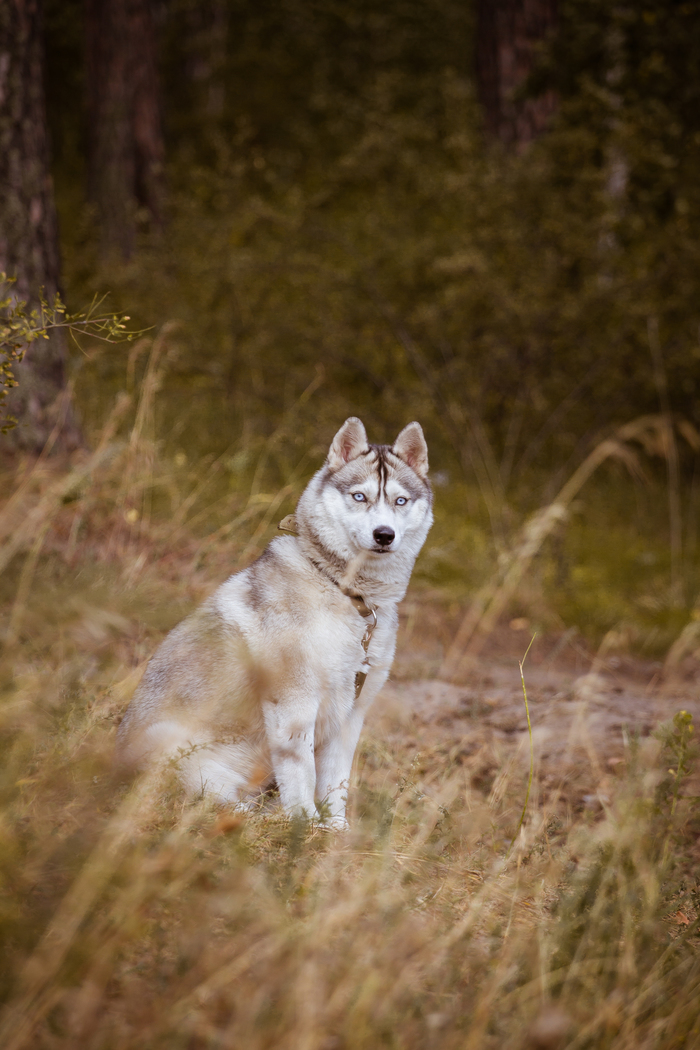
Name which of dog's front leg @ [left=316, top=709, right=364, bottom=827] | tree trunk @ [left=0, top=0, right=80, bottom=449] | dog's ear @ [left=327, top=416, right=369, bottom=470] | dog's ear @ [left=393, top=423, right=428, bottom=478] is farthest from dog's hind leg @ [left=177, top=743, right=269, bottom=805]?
tree trunk @ [left=0, top=0, right=80, bottom=449]

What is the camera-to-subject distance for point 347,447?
3.63 m

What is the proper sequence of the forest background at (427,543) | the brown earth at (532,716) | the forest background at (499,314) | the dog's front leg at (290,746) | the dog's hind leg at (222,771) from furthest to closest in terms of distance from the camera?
the forest background at (499,314)
the brown earth at (532,716)
the dog's front leg at (290,746)
the dog's hind leg at (222,771)
the forest background at (427,543)

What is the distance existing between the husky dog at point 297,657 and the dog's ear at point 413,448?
8.7 inches

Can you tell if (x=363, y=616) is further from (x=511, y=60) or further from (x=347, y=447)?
(x=511, y=60)

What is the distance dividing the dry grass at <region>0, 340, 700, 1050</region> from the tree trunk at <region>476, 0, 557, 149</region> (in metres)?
7.94

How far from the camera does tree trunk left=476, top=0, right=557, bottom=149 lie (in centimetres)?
861

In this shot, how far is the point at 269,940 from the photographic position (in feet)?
6.02

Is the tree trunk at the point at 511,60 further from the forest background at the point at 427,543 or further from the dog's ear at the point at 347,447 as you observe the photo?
the dog's ear at the point at 347,447

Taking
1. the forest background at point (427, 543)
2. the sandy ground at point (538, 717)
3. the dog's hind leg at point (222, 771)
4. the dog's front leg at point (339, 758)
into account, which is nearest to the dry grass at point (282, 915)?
the forest background at point (427, 543)

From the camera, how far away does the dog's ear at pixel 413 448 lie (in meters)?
3.68

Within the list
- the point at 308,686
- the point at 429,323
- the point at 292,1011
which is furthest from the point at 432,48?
the point at 292,1011

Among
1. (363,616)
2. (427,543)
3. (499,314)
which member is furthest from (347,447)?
(499,314)

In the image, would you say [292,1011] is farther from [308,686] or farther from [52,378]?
[52,378]

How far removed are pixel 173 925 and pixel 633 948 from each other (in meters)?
1.23
